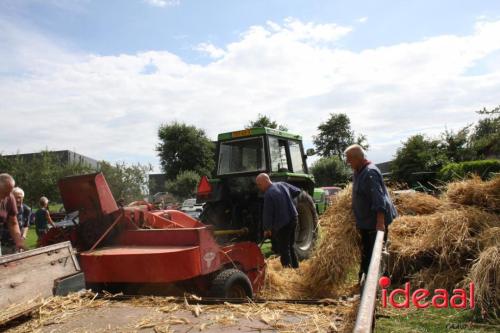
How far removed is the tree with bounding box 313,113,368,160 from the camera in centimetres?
5453

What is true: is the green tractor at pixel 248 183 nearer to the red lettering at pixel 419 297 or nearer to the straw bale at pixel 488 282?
the red lettering at pixel 419 297

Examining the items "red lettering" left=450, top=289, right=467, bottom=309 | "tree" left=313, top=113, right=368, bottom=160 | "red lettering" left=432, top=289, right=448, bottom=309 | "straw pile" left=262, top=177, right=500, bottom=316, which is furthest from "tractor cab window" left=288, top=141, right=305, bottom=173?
"tree" left=313, top=113, right=368, bottom=160

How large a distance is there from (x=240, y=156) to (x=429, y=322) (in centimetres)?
468

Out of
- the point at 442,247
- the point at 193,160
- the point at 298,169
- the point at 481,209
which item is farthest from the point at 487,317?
the point at 193,160

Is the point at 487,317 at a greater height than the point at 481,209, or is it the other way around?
the point at 481,209

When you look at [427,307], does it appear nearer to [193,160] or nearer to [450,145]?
[450,145]

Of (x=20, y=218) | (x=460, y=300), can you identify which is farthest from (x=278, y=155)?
(x=20, y=218)

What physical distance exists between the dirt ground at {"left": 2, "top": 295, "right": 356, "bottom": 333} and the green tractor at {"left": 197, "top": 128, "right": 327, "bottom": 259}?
3863 mm

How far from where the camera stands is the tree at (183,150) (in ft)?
131

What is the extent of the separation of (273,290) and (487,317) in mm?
2666

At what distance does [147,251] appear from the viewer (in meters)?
4.23

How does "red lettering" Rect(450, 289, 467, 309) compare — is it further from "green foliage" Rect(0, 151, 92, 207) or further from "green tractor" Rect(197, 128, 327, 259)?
"green foliage" Rect(0, 151, 92, 207)

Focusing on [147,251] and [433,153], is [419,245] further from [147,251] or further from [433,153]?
[433,153]

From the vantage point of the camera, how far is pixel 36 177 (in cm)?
2678
